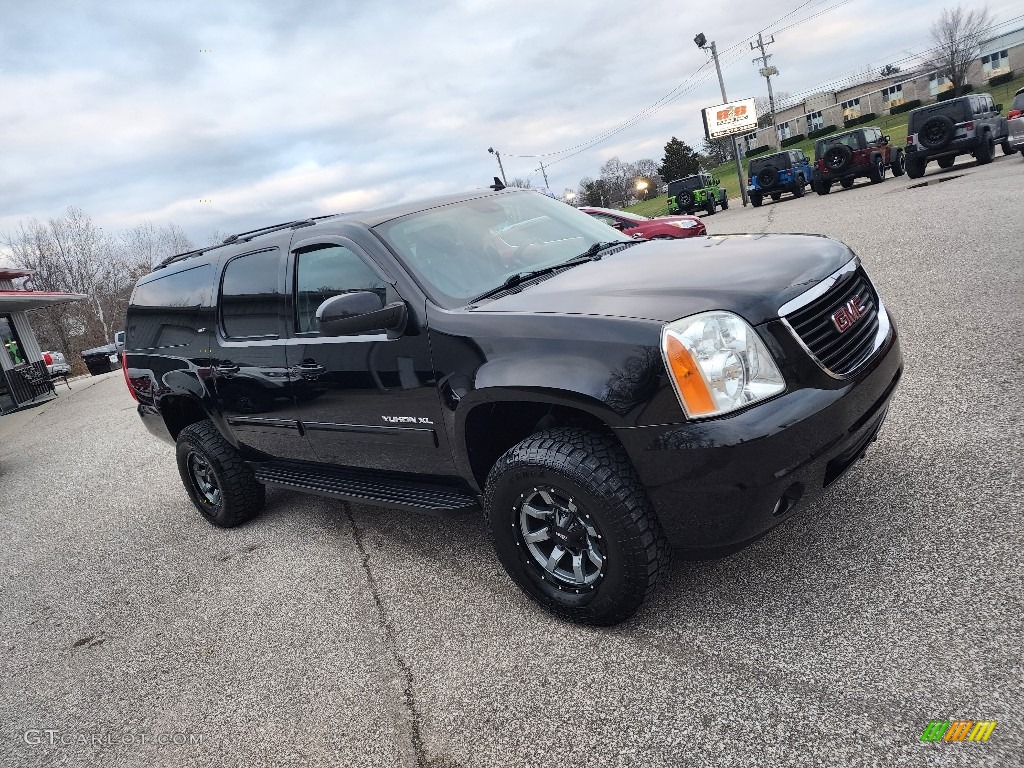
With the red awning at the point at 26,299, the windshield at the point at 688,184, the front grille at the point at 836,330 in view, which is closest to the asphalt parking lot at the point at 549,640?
the front grille at the point at 836,330

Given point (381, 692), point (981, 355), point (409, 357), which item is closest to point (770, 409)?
point (409, 357)

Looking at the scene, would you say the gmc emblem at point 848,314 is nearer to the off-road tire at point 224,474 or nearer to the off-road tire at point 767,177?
the off-road tire at point 224,474

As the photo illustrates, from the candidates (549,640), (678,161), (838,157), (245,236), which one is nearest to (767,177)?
(838,157)

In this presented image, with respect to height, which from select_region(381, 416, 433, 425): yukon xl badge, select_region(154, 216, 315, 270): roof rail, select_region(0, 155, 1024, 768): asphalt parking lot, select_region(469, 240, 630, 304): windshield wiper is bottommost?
select_region(0, 155, 1024, 768): asphalt parking lot

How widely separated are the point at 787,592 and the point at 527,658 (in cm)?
109

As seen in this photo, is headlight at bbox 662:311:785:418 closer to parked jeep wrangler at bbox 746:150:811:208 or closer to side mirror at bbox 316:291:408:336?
side mirror at bbox 316:291:408:336

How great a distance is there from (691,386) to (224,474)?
11.7ft

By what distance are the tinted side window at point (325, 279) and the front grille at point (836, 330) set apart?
1875 mm

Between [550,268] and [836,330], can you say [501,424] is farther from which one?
[836,330]

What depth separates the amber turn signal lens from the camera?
A: 94.1 inches

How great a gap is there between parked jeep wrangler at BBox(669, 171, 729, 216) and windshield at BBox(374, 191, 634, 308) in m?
27.4

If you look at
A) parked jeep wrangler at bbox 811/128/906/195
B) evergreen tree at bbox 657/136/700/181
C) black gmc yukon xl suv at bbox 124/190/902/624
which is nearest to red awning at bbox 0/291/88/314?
black gmc yukon xl suv at bbox 124/190/902/624

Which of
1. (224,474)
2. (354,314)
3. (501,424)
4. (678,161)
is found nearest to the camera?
(354,314)

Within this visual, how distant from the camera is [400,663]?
295 cm
